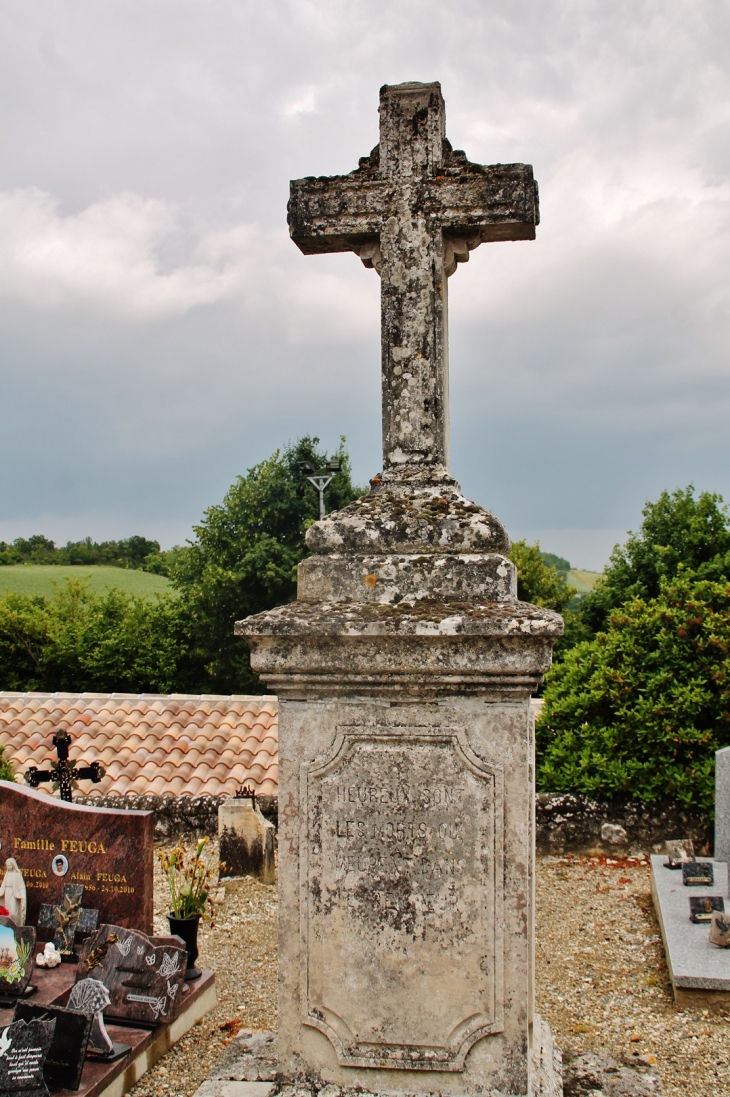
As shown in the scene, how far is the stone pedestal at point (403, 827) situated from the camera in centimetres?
317

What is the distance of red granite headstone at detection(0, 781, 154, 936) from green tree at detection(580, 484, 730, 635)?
15.9 meters

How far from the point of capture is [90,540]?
54625mm

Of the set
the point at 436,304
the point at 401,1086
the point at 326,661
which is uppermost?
the point at 436,304

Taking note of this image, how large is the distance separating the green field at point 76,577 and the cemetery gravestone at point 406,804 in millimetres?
39545

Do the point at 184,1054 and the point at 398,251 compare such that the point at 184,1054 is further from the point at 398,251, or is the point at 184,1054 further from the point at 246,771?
the point at 246,771

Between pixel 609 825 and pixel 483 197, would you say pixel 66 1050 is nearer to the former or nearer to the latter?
pixel 483 197

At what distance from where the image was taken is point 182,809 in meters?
10.2

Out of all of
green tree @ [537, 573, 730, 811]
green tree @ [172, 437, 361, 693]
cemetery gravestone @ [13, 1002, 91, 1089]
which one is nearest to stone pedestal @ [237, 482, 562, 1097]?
cemetery gravestone @ [13, 1002, 91, 1089]

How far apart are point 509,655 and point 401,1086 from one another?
1696mm

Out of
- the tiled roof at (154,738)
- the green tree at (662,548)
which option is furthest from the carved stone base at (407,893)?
the green tree at (662,548)

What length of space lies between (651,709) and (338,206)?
7538 millimetres

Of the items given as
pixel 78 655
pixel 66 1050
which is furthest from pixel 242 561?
pixel 66 1050

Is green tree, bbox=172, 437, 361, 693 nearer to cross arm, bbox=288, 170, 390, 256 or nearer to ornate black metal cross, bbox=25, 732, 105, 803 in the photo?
ornate black metal cross, bbox=25, 732, 105, 803

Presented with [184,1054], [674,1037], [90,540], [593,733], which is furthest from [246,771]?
[90,540]
